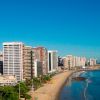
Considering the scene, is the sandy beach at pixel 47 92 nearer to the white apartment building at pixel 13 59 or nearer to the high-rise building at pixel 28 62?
the high-rise building at pixel 28 62

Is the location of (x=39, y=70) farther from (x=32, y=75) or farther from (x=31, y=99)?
(x=31, y=99)

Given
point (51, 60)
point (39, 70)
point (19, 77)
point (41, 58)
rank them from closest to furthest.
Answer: point (19, 77) → point (39, 70) → point (41, 58) → point (51, 60)

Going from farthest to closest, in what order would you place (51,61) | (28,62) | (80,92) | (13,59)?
(51,61), (28,62), (13,59), (80,92)

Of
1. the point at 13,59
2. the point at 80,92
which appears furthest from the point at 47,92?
the point at 13,59

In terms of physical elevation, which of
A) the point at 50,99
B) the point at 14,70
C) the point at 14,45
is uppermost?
the point at 14,45

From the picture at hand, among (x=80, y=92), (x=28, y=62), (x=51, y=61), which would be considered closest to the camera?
(x=80, y=92)

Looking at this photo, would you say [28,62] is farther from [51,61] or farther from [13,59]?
[51,61]

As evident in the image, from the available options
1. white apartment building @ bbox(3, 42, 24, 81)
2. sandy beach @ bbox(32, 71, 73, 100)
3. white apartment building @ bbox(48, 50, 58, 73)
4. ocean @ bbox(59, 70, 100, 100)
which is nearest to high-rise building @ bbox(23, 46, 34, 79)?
white apartment building @ bbox(3, 42, 24, 81)

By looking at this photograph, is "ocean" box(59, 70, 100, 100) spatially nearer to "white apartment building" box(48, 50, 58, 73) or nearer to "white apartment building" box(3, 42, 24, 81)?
"white apartment building" box(3, 42, 24, 81)

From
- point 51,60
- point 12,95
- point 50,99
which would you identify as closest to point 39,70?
point 51,60
